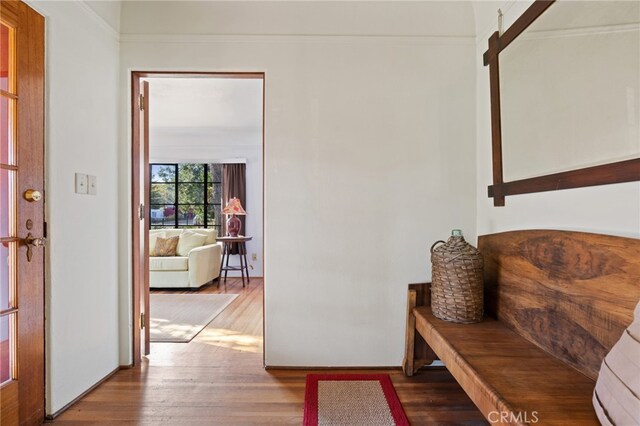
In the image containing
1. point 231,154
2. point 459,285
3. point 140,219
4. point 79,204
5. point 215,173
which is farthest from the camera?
point 215,173

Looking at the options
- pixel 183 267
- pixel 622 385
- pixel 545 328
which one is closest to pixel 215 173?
pixel 183 267

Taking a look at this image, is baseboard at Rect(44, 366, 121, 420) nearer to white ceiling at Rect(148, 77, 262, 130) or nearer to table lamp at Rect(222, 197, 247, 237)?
white ceiling at Rect(148, 77, 262, 130)

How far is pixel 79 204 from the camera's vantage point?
6.38ft

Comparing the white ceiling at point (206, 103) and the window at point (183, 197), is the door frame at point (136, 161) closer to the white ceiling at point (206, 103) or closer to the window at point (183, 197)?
the white ceiling at point (206, 103)

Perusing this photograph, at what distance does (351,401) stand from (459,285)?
0.86m

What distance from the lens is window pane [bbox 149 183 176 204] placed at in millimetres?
6547

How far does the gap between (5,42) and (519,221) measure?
2.58 meters

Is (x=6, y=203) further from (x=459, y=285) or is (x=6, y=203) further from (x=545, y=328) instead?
(x=545, y=328)

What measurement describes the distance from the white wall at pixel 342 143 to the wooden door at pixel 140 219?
0.31m

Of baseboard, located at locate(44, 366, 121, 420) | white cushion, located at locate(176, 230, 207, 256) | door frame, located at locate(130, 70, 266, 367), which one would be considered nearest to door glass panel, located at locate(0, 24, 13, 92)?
door frame, located at locate(130, 70, 266, 367)

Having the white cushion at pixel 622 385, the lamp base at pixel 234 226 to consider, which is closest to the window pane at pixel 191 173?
the lamp base at pixel 234 226

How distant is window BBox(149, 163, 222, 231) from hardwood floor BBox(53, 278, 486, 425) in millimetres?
4097

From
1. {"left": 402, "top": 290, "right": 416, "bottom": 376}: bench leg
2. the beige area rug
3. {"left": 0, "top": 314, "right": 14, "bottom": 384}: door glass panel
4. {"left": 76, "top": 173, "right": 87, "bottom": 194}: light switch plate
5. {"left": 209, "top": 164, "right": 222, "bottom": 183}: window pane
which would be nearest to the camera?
{"left": 0, "top": 314, "right": 14, "bottom": 384}: door glass panel

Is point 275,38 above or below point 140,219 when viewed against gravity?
above
